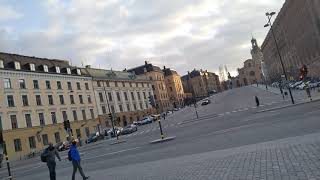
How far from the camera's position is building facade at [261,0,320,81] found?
271 ft

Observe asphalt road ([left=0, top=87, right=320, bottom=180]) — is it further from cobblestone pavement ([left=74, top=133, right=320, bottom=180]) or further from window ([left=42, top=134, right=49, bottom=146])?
window ([left=42, top=134, right=49, bottom=146])

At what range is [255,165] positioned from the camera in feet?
34.5

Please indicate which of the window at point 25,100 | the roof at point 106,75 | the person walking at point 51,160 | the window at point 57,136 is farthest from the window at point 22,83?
the person walking at point 51,160

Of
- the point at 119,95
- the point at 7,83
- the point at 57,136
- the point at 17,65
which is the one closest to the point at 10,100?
the point at 7,83

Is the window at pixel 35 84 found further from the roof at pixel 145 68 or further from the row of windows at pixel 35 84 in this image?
the roof at pixel 145 68

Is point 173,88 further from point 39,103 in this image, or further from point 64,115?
point 39,103

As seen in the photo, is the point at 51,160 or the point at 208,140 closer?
the point at 51,160

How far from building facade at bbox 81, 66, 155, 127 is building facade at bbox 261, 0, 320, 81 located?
3602cm

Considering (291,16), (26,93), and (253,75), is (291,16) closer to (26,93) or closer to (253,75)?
(26,93)

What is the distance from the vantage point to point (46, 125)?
6869 cm

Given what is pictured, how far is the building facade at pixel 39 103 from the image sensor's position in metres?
62.6

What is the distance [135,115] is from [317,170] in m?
95.3

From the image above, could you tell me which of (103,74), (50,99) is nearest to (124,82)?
(103,74)

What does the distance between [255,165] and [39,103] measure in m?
63.0
